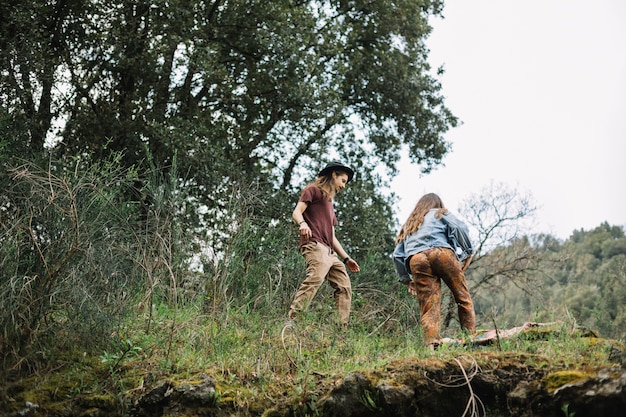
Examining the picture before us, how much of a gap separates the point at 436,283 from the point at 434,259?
28 centimetres

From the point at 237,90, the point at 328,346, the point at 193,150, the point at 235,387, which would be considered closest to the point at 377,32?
the point at 237,90

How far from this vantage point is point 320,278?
7570 millimetres

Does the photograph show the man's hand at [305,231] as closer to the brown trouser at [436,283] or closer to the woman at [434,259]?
the woman at [434,259]

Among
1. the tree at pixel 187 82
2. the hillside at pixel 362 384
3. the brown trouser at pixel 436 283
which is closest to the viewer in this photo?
the hillside at pixel 362 384

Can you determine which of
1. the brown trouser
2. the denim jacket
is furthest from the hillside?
the denim jacket

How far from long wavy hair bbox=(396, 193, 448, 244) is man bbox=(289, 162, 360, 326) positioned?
84cm

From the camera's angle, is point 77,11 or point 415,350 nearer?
point 415,350

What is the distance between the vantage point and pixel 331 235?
316 inches

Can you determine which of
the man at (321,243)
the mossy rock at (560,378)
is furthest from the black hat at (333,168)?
the mossy rock at (560,378)

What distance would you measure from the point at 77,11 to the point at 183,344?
7.52 meters

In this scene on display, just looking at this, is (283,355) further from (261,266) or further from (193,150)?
(193,150)

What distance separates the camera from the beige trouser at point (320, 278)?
7.48 meters

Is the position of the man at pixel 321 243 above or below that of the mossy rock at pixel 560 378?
above

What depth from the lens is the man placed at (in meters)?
7.52
